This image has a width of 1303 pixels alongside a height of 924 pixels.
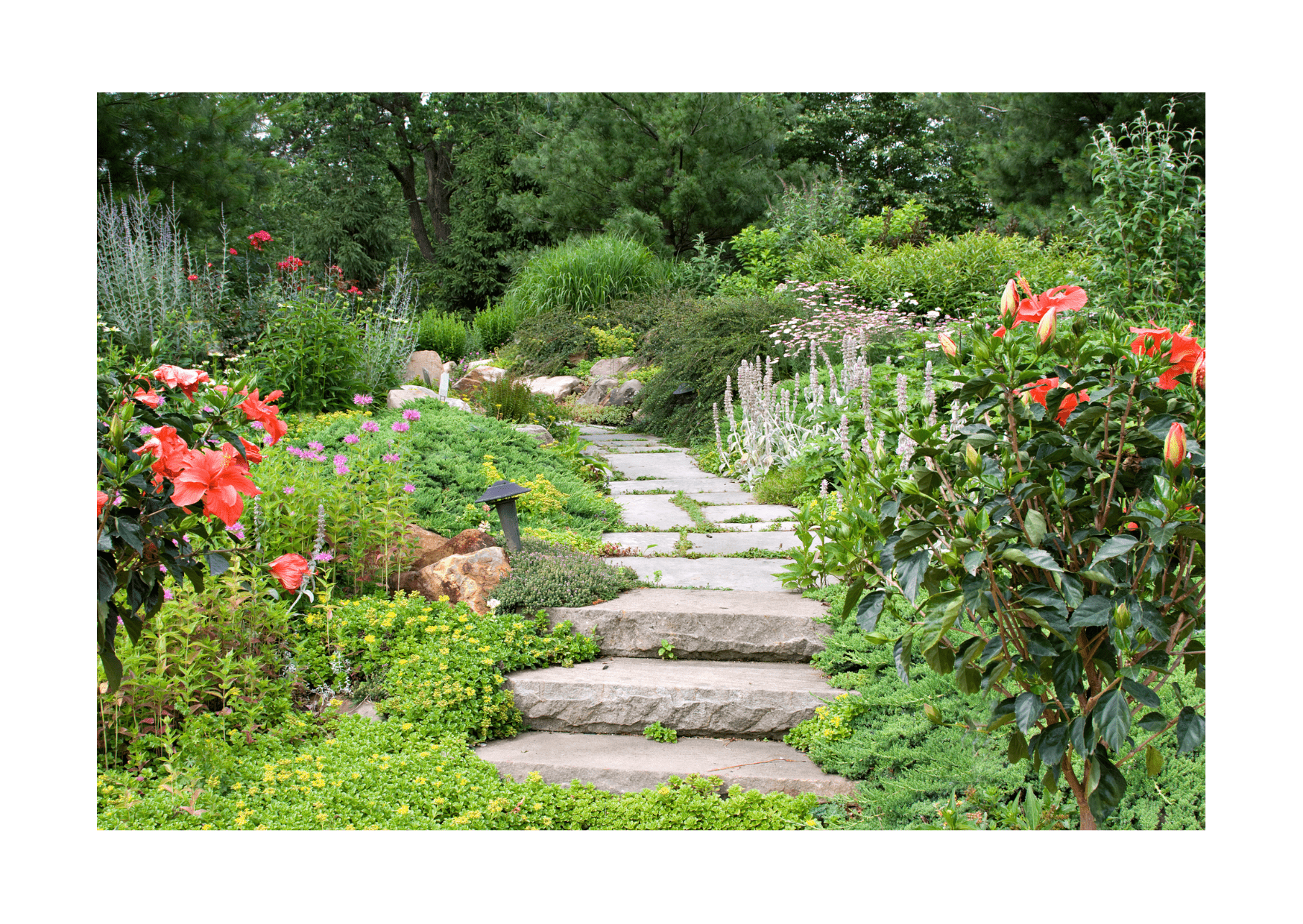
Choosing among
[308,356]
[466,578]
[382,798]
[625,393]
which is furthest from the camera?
[625,393]

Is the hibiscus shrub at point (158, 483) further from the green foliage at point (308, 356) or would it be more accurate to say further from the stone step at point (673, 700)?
the green foliage at point (308, 356)

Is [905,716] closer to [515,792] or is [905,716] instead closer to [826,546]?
[826,546]

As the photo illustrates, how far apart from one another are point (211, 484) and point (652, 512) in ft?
11.2

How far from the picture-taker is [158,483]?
1.41 m

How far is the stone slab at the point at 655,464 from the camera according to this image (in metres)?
5.77

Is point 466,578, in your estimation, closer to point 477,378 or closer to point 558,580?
point 558,580

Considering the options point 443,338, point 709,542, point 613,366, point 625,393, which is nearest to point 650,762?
point 709,542

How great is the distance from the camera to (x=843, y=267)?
31.2ft

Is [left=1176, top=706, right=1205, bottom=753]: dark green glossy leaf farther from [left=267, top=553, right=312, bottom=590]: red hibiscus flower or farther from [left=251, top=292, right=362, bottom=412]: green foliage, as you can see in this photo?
[left=251, top=292, right=362, bottom=412]: green foliage

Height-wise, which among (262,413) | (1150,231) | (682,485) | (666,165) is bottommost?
(682,485)

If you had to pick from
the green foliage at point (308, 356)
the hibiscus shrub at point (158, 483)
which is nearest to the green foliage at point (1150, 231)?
the green foliage at point (308, 356)

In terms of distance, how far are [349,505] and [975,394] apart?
2.52 metres

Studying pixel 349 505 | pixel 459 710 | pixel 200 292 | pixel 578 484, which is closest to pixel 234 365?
pixel 200 292

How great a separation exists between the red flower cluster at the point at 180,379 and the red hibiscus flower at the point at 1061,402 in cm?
150
